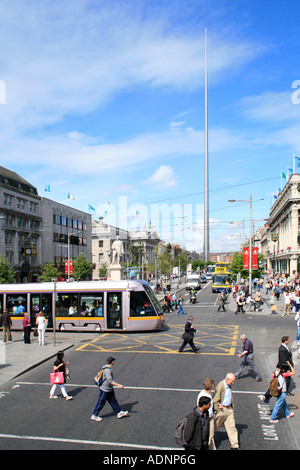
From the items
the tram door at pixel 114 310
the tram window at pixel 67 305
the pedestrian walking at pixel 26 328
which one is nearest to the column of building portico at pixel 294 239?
the tram door at pixel 114 310

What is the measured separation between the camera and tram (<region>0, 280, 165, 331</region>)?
2202 centimetres

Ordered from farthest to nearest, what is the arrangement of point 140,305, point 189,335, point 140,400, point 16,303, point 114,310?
1. point 16,303
2. point 114,310
3. point 140,305
4. point 189,335
5. point 140,400

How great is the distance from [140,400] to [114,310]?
11363 mm

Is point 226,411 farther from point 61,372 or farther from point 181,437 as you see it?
point 61,372

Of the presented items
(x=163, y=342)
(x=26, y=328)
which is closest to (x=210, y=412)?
(x=163, y=342)

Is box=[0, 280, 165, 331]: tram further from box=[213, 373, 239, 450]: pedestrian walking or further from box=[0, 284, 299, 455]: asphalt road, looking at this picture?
box=[213, 373, 239, 450]: pedestrian walking

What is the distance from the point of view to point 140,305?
22.0m

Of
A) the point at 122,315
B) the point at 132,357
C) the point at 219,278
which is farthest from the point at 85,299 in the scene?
the point at 219,278

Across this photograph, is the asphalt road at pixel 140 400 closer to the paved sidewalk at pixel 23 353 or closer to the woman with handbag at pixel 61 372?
the woman with handbag at pixel 61 372

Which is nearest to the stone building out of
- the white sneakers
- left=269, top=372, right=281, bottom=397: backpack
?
the white sneakers

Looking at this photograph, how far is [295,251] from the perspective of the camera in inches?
3063

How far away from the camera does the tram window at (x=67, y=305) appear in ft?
75.7

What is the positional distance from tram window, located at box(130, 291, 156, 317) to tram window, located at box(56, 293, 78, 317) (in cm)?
343
